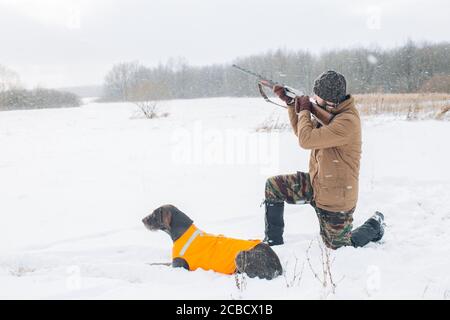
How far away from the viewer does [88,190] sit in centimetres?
694

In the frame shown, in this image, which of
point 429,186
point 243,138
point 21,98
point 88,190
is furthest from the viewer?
point 21,98

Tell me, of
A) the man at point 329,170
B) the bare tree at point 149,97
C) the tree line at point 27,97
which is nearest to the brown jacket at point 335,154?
the man at point 329,170

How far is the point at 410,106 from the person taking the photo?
12812 mm

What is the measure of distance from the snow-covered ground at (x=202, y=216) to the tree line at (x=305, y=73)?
1997mm

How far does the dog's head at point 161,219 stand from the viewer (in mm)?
4152

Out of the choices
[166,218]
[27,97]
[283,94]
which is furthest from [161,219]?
[27,97]

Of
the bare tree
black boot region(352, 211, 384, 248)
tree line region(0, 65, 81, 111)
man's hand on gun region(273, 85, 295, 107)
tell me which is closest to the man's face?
man's hand on gun region(273, 85, 295, 107)

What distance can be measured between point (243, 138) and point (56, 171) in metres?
5.54

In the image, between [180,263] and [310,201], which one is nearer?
[180,263]

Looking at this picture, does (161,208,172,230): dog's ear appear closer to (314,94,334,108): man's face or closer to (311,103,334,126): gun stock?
(311,103,334,126): gun stock

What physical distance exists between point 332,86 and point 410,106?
10.3 metres

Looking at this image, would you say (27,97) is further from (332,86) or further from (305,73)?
(332,86)
